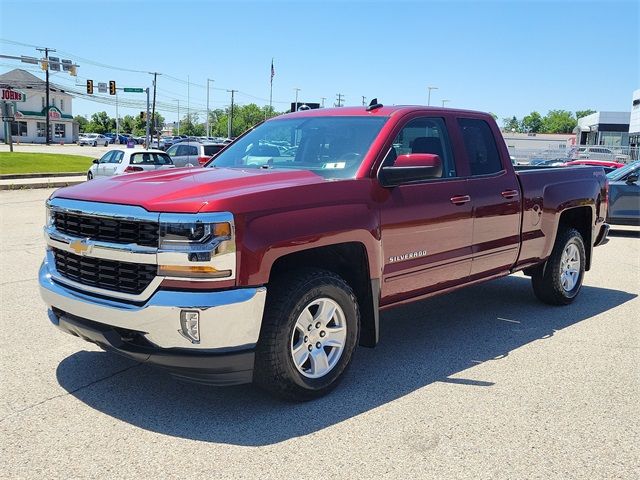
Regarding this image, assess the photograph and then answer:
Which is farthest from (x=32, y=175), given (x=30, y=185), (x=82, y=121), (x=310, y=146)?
(x=82, y=121)

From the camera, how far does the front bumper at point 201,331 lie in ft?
11.5

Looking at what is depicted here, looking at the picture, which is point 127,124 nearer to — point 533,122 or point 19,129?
point 19,129

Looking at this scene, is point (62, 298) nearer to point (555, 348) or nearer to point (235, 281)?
point (235, 281)

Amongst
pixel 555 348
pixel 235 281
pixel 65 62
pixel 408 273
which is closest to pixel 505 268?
pixel 555 348

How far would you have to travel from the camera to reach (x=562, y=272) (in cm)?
683

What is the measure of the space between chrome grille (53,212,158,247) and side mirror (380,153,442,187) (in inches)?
67.6

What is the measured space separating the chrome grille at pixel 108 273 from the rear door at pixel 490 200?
9.51 ft

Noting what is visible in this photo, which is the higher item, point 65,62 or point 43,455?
point 65,62

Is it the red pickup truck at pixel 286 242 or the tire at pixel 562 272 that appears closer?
the red pickup truck at pixel 286 242

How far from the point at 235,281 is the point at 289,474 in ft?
3.58

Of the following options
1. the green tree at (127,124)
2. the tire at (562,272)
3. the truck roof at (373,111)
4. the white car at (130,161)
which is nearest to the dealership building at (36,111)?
the green tree at (127,124)

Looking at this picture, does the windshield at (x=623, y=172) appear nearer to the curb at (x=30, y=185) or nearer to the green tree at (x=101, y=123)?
the curb at (x=30, y=185)

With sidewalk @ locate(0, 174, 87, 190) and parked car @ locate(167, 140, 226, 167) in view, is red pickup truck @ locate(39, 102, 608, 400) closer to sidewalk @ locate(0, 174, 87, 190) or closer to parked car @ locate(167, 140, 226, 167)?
parked car @ locate(167, 140, 226, 167)

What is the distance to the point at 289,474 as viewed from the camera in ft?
10.5
